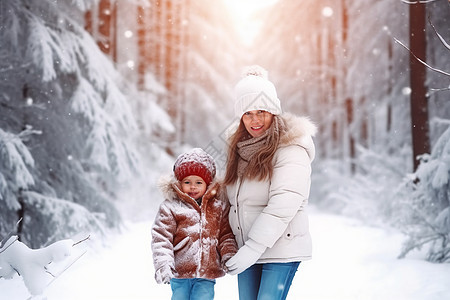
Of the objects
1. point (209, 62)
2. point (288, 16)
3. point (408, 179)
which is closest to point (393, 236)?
point (408, 179)

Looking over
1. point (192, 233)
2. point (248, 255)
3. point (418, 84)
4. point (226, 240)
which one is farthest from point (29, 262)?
point (418, 84)

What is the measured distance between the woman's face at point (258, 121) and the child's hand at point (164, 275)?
1.20 metres

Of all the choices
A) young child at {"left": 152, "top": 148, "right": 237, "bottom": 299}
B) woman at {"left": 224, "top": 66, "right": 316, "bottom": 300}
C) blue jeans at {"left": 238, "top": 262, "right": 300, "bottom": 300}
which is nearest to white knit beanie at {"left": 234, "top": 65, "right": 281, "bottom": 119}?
woman at {"left": 224, "top": 66, "right": 316, "bottom": 300}

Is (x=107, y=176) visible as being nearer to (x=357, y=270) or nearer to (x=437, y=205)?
(x=357, y=270)

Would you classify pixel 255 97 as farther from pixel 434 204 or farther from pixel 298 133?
pixel 434 204

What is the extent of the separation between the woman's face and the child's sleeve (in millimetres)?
900

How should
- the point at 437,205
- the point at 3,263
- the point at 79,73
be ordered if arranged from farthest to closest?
the point at 79,73 < the point at 437,205 < the point at 3,263

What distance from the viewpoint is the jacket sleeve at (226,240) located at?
135 inches

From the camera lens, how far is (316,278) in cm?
674

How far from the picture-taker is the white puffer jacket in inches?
121

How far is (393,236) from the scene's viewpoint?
33.2 feet

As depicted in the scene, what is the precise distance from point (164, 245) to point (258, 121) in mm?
1176

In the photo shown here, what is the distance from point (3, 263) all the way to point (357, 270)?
17.1ft

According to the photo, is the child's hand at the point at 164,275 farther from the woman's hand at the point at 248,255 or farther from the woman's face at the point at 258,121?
the woman's face at the point at 258,121
